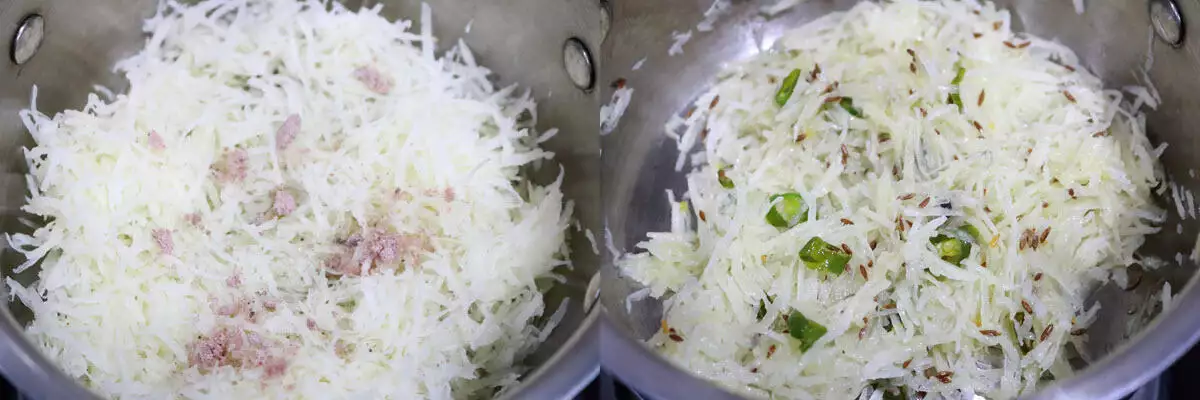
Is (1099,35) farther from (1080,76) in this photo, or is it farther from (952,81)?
(952,81)

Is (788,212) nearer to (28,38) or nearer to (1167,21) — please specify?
(1167,21)

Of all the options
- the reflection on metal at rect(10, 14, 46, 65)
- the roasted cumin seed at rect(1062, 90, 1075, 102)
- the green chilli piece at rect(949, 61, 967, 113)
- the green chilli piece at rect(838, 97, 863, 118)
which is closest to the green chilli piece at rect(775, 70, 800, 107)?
the green chilli piece at rect(838, 97, 863, 118)

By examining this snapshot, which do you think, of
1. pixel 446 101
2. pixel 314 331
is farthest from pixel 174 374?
pixel 446 101

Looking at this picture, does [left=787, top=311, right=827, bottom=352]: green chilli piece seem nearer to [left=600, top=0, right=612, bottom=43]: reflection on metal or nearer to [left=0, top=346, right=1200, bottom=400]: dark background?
[left=0, top=346, right=1200, bottom=400]: dark background

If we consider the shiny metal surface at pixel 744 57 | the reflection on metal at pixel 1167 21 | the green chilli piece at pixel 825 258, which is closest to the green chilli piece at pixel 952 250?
the green chilli piece at pixel 825 258

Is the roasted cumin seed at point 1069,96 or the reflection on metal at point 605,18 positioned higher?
the reflection on metal at point 605,18

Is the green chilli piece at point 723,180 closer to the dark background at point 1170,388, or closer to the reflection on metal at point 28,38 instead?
the dark background at point 1170,388

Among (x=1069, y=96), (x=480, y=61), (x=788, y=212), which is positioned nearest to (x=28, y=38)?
(x=480, y=61)
